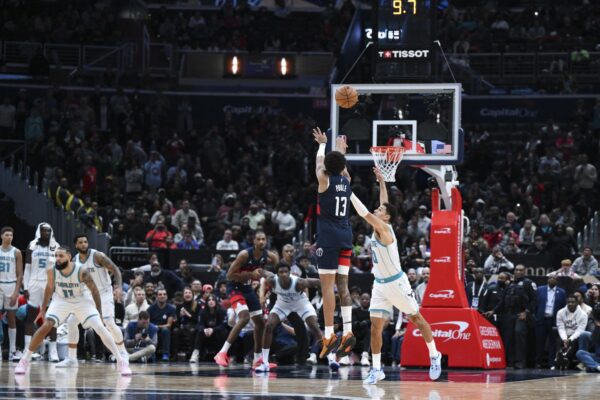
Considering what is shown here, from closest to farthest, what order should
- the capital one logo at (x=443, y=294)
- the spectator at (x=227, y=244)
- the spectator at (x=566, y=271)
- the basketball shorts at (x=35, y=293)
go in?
1. the capital one logo at (x=443, y=294)
2. the basketball shorts at (x=35, y=293)
3. the spectator at (x=566, y=271)
4. the spectator at (x=227, y=244)

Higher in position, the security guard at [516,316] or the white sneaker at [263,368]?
the security guard at [516,316]

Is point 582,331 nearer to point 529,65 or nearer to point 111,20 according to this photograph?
point 529,65

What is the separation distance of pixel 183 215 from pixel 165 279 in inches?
153

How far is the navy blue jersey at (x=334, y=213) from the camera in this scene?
48.1 ft

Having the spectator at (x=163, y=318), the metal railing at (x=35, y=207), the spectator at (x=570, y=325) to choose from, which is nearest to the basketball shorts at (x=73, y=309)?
the spectator at (x=163, y=318)

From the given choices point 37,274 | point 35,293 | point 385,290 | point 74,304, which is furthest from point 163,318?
point 385,290

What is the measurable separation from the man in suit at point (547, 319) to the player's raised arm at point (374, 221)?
7448mm

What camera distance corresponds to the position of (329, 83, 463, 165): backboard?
1909 cm

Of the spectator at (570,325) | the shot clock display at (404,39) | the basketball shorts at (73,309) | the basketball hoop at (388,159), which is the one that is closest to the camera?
the basketball hoop at (388,159)

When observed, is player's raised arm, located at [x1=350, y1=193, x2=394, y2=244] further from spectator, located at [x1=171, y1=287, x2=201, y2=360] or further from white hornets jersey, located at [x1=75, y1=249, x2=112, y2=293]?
spectator, located at [x1=171, y1=287, x2=201, y2=360]

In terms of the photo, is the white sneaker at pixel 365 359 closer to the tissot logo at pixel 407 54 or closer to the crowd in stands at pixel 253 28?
the tissot logo at pixel 407 54

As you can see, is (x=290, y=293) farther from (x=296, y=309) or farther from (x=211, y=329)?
(x=211, y=329)

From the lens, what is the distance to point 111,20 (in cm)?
3850

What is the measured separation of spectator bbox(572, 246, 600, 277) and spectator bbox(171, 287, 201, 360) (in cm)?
720
